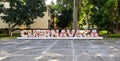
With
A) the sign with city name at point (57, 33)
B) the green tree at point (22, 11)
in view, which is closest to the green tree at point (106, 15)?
the sign with city name at point (57, 33)

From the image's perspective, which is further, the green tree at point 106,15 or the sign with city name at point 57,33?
the green tree at point 106,15

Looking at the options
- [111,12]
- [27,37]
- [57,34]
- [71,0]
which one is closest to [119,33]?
[111,12]

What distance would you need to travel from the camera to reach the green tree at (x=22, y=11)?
4184 centimetres

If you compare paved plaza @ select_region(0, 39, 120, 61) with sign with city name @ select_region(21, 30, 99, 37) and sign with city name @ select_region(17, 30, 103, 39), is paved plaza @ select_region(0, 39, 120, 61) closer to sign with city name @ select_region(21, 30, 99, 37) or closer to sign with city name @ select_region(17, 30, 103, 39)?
sign with city name @ select_region(17, 30, 103, 39)

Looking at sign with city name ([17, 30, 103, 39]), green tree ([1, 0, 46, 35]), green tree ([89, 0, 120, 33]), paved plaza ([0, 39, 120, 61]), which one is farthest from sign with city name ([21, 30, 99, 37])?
paved plaza ([0, 39, 120, 61])

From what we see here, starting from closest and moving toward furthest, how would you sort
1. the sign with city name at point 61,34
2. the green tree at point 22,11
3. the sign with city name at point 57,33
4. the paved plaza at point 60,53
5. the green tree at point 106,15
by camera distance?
the paved plaza at point 60,53 → the sign with city name at point 61,34 → the sign with city name at point 57,33 → the green tree at point 106,15 → the green tree at point 22,11

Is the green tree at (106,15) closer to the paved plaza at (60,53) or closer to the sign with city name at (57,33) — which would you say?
the sign with city name at (57,33)

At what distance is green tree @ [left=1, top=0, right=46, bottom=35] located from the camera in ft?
137

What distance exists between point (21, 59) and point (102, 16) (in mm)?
27878

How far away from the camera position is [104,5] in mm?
38250

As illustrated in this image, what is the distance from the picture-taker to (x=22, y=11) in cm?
4197

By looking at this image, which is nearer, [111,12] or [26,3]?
[111,12]

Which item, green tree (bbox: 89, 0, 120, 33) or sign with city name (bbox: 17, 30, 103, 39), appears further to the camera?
green tree (bbox: 89, 0, 120, 33)

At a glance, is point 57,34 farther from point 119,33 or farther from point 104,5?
point 119,33
